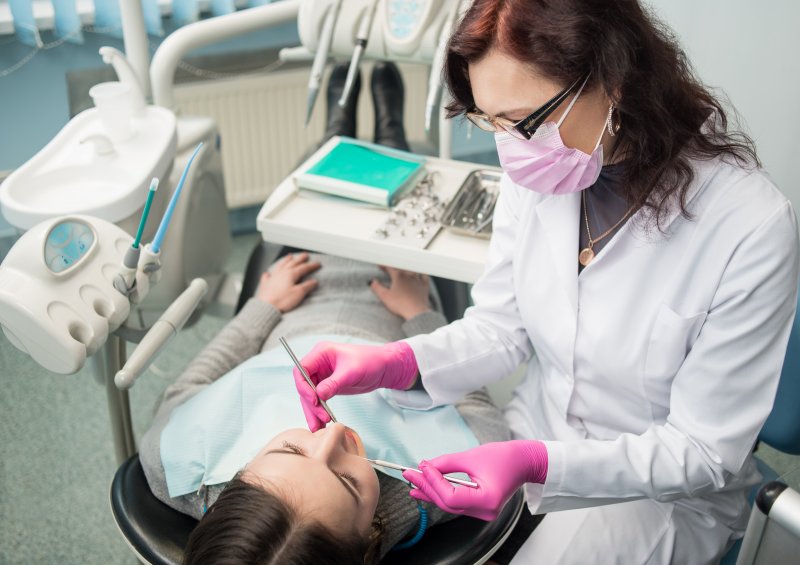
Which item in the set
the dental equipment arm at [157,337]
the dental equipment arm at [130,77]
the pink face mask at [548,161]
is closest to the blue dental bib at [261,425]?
the dental equipment arm at [157,337]

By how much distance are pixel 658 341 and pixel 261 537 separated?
0.59 metres

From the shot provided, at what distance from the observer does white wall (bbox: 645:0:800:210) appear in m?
1.54

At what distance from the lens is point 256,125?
9.28 feet

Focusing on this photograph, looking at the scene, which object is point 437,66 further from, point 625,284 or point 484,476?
point 484,476

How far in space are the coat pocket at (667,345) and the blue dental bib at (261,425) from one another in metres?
0.31

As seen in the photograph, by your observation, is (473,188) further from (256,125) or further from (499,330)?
(256,125)

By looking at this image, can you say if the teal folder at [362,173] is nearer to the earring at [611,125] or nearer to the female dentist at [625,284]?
the female dentist at [625,284]

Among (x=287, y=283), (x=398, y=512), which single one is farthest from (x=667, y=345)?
(x=287, y=283)

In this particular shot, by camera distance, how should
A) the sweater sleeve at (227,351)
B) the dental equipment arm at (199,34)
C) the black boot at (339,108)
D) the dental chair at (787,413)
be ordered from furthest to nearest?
the black boot at (339,108)
the dental equipment arm at (199,34)
the sweater sleeve at (227,351)
the dental chair at (787,413)

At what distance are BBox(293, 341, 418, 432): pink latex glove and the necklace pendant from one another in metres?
0.31

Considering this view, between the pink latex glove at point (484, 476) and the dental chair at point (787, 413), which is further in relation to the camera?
the dental chair at point (787, 413)

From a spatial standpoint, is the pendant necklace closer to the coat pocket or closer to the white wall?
the coat pocket

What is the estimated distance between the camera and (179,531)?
1.12 meters

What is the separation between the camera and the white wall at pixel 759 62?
1543 mm
